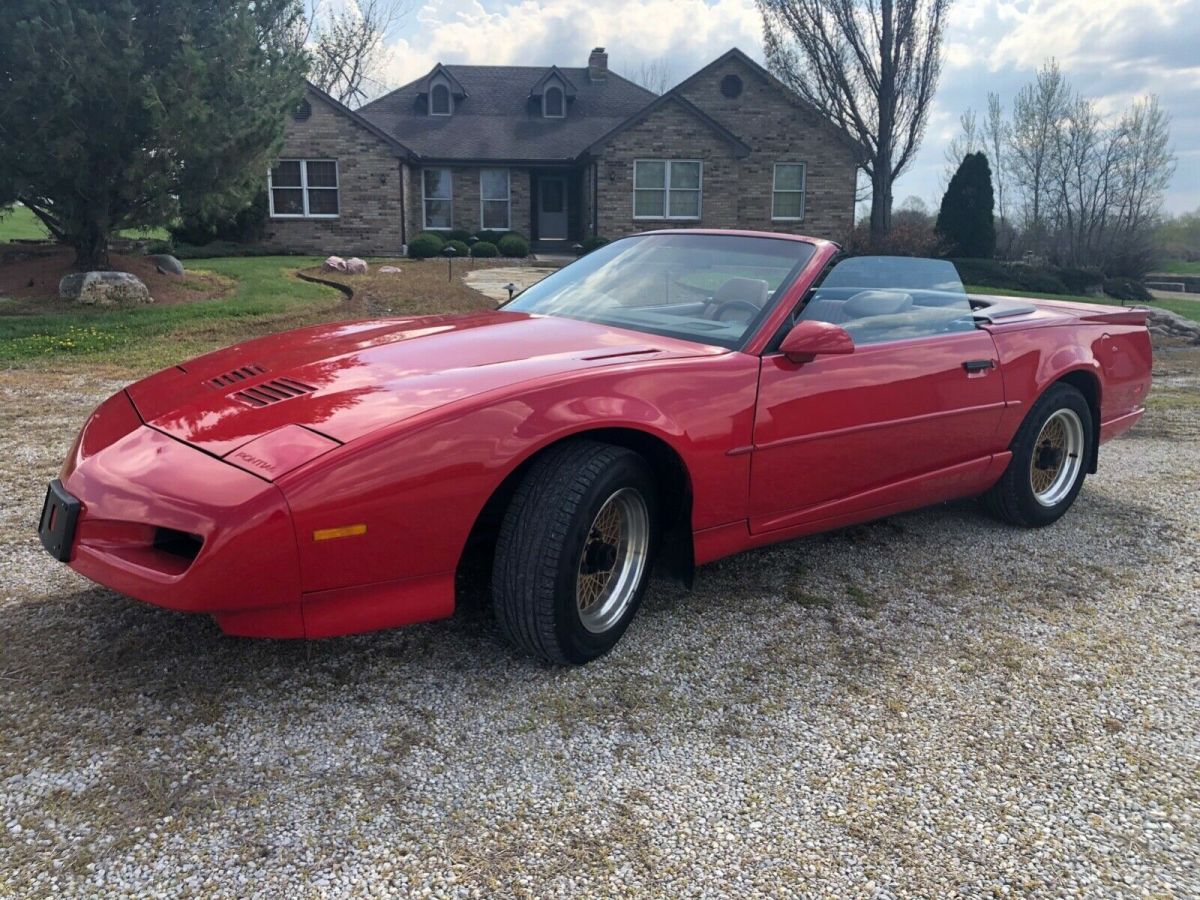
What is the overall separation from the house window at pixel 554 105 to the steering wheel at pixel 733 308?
27762 mm

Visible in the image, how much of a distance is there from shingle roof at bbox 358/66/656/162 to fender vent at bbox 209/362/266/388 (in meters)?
25.1

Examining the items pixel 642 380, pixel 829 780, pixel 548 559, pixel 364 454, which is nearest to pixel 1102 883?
pixel 829 780

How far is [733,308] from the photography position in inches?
139

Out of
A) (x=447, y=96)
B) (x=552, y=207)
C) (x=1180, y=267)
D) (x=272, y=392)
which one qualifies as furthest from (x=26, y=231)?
(x=1180, y=267)

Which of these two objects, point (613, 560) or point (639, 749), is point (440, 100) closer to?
point (613, 560)

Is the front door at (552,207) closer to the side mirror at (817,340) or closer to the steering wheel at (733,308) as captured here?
the steering wheel at (733,308)

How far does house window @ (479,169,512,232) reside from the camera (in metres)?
27.5

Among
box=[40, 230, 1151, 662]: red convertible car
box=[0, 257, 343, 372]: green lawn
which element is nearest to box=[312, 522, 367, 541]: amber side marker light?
box=[40, 230, 1151, 662]: red convertible car

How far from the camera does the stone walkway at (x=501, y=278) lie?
15883 millimetres

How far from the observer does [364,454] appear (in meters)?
2.37

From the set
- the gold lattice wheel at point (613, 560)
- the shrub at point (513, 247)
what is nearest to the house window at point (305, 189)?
the shrub at point (513, 247)

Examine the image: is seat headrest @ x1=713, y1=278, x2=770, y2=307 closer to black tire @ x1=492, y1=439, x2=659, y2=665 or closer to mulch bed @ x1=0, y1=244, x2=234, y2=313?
black tire @ x1=492, y1=439, x2=659, y2=665

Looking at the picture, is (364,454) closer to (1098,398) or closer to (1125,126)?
(1098,398)

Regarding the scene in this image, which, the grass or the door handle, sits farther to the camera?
the grass
